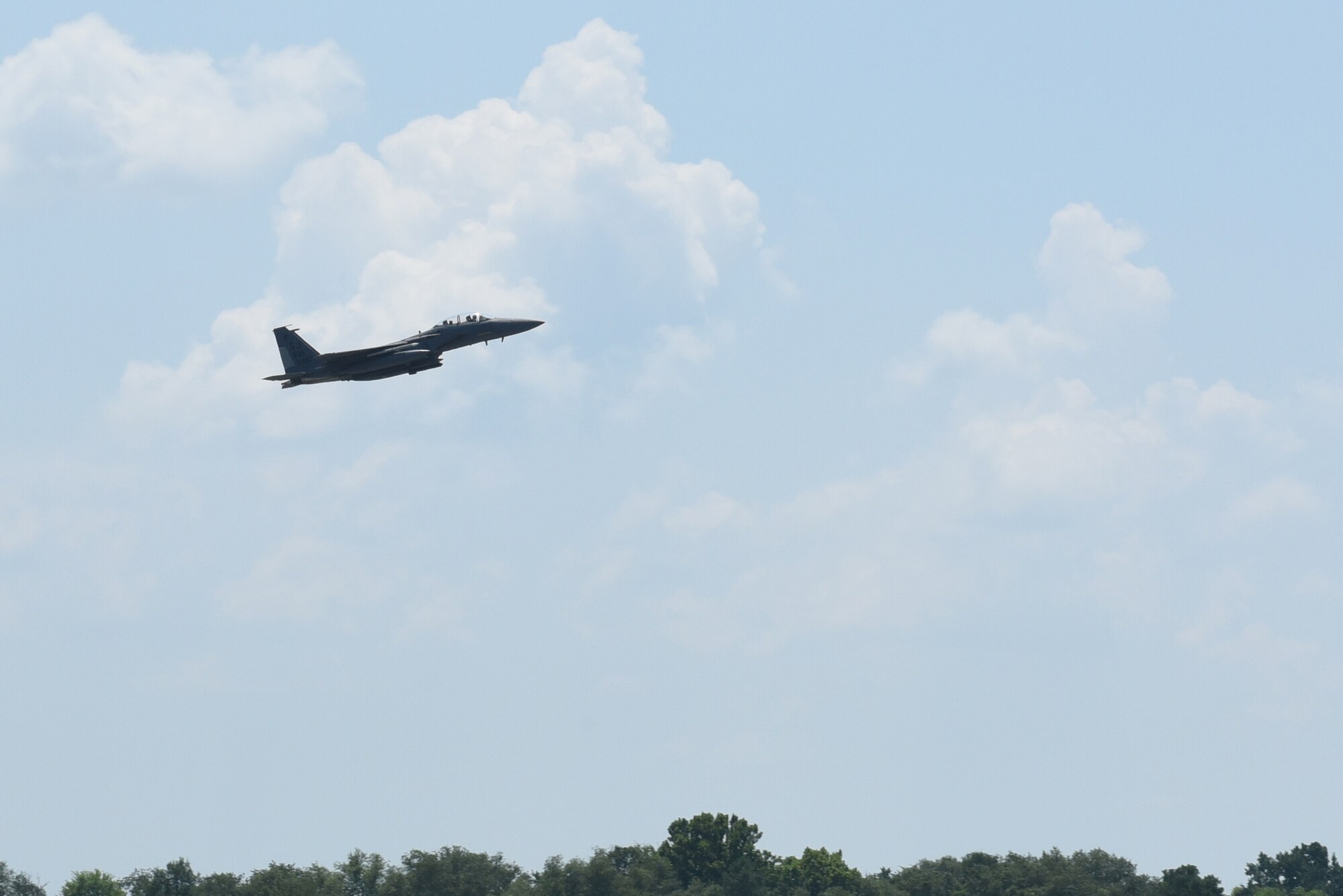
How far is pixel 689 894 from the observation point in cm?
19825

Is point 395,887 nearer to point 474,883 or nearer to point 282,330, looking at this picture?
point 474,883

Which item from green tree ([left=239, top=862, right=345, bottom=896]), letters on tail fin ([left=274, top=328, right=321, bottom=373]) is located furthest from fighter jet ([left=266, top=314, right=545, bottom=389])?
green tree ([left=239, top=862, right=345, bottom=896])

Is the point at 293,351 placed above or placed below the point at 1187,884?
above

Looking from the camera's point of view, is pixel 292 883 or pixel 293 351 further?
pixel 292 883

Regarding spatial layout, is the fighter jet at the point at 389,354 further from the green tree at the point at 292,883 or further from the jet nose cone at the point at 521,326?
the green tree at the point at 292,883

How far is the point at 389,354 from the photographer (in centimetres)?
11431

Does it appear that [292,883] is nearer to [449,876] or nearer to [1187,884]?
[449,876]

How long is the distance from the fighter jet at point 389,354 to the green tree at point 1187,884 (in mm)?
92954

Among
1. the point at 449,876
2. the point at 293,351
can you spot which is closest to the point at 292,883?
the point at 449,876

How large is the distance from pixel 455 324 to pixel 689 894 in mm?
101796

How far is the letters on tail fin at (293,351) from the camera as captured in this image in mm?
116500

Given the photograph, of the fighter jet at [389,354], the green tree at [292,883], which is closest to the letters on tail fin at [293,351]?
the fighter jet at [389,354]

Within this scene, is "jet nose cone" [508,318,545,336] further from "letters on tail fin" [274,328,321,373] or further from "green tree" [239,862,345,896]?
"green tree" [239,862,345,896]

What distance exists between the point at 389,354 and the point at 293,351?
26.1ft
